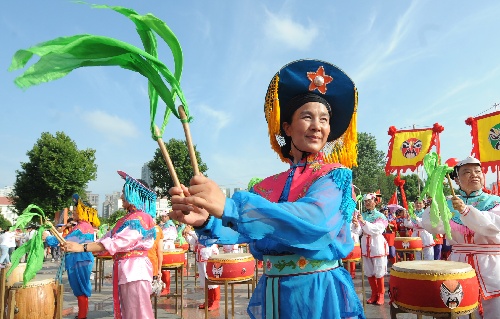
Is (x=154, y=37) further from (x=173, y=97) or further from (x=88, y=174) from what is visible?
(x=88, y=174)

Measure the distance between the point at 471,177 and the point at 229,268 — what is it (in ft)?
11.4

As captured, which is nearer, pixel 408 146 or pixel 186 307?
pixel 186 307

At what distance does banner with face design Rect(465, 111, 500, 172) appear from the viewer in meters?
10.5

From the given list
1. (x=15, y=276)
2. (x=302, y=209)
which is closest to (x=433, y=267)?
(x=302, y=209)

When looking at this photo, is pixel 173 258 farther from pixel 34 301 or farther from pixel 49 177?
pixel 49 177

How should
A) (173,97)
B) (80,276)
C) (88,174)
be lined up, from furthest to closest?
(88,174) < (80,276) < (173,97)

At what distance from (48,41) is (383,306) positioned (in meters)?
7.73

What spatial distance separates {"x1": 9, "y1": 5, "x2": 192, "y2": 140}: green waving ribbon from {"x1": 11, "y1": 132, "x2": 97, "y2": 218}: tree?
31312mm

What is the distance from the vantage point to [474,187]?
4273 mm

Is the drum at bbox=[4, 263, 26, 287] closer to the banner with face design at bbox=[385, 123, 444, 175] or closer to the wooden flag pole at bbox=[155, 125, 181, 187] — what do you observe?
the wooden flag pole at bbox=[155, 125, 181, 187]

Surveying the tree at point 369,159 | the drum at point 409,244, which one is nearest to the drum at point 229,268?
the drum at point 409,244

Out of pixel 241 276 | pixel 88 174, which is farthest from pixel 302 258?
pixel 88 174

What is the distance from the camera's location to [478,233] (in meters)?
4.00

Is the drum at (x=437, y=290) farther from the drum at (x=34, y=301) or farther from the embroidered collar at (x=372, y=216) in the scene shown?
the embroidered collar at (x=372, y=216)
